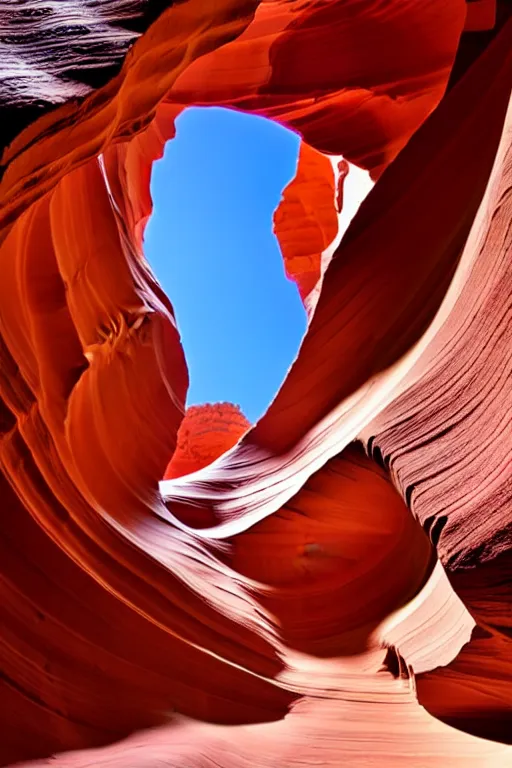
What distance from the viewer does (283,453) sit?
10.9 ft

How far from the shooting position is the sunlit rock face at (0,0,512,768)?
6.12 ft

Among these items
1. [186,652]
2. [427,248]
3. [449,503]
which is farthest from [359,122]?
[186,652]

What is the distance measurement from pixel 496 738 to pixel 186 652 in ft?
3.31

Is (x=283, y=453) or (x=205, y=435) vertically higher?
(x=283, y=453)

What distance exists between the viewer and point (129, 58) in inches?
72.8

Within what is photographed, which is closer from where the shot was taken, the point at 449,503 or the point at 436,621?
the point at 449,503

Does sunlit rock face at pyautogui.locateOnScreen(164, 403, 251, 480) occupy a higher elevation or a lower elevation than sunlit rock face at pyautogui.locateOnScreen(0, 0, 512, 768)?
lower

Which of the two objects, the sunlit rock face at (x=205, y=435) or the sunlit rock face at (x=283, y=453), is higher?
the sunlit rock face at (x=283, y=453)

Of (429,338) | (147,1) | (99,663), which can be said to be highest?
(147,1)

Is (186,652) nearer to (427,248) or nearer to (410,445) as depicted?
(410,445)

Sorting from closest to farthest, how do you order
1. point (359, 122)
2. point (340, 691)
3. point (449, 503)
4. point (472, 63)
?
point (449, 503) < point (340, 691) < point (472, 63) < point (359, 122)

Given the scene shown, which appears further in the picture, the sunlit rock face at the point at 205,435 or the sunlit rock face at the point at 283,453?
the sunlit rock face at the point at 205,435

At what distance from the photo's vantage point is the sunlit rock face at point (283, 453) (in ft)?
6.12

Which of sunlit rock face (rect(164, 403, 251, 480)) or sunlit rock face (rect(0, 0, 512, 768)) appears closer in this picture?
sunlit rock face (rect(0, 0, 512, 768))
